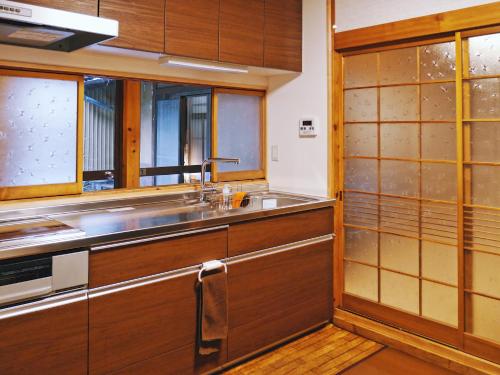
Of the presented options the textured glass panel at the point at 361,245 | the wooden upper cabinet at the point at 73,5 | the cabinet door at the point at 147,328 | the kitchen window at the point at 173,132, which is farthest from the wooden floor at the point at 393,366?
the wooden upper cabinet at the point at 73,5

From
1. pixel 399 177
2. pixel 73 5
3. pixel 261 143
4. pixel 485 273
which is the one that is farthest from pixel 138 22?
pixel 485 273

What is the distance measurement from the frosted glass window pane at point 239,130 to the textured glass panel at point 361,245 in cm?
95

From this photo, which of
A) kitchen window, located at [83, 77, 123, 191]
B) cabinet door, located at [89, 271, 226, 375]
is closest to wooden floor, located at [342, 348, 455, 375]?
cabinet door, located at [89, 271, 226, 375]

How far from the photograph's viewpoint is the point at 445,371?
255 centimetres

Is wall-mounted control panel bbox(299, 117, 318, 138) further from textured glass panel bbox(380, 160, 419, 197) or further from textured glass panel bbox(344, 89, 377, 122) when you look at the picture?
textured glass panel bbox(380, 160, 419, 197)

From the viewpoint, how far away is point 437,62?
Result: 2.68 meters

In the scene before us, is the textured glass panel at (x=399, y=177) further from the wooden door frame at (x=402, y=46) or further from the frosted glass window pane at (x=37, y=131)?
the frosted glass window pane at (x=37, y=131)

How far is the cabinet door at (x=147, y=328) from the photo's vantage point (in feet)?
6.35

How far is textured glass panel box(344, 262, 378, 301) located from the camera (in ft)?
10.1

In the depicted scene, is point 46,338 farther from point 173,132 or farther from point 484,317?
point 484,317

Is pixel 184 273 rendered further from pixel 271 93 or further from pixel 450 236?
pixel 271 93

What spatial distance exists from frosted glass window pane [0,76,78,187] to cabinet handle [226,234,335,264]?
1066 millimetres

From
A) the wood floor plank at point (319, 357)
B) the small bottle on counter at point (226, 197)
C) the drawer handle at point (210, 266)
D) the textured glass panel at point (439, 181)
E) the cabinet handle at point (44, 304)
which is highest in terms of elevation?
the textured glass panel at point (439, 181)

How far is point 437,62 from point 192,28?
1491 mm
